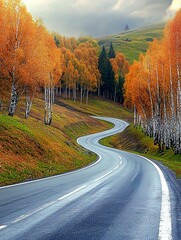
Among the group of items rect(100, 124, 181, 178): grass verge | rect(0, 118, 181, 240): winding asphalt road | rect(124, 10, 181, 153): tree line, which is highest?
rect(124, 10, 181, 153): tree line

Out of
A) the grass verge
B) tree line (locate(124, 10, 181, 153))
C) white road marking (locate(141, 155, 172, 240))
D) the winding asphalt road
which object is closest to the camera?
white road marking (locate(141, 155, 172, 240))

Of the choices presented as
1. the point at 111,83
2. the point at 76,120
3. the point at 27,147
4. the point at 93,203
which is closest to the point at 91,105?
the point at 111,83

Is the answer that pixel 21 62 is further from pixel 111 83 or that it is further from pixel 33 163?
pixel 111 83

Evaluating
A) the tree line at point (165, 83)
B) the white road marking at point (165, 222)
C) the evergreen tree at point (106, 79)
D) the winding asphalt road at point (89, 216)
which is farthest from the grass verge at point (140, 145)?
the evergreen tree at point (106, 79)

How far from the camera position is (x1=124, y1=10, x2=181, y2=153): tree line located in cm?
2839

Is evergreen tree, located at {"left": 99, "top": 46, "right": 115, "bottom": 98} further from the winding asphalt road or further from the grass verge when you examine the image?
the winding asphalt road

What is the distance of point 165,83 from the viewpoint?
36.3 m

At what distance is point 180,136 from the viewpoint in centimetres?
2894

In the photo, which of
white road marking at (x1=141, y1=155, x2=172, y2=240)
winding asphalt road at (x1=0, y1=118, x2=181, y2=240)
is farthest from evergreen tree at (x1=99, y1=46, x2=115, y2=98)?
white road marking at (x1=141, y1=155, x2=172, y2=240)

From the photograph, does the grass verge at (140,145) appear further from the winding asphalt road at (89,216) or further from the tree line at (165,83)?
the winding asphalt road at (89,216)

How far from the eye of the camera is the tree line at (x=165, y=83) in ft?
93.1

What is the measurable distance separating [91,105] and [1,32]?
77.7 meters

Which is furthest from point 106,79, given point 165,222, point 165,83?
point 165,222

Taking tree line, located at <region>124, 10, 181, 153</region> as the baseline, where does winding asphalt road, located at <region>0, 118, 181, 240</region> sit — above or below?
below
